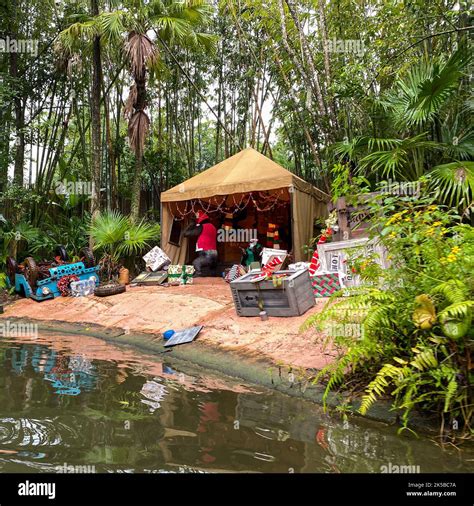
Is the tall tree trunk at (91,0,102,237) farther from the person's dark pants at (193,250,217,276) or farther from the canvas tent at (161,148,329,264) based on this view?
the person's dark pants at (193,250,217,276)

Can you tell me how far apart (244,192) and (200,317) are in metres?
3.82

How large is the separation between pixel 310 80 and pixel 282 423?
7.68 meters

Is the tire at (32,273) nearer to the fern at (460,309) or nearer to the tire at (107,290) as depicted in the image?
the tire at (107,290)

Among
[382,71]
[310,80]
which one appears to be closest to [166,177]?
[310,80]

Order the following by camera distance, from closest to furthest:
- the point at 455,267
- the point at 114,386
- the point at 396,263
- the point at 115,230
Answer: the point at 455,267 < the point at 396,263 < the point at 114,386 < the point at 115,230

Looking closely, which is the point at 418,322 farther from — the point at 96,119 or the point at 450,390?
the point at 96,119

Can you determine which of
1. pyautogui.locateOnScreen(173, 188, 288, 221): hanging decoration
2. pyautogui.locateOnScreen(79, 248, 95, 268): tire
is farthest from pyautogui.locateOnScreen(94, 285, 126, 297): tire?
pyautogui.locateOnScreen(173, 188, 288, 221): hanging decoration

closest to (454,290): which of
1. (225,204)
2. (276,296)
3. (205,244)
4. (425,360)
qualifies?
(425,360)

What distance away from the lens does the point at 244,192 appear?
32.6 ft

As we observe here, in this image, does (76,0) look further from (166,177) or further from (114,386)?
(114,386)

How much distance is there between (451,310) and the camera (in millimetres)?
2842

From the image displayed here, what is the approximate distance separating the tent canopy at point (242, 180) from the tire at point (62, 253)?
275 cm

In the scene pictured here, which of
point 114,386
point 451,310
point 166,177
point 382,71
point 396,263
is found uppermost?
point 382,71

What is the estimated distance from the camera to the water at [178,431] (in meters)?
2.67
